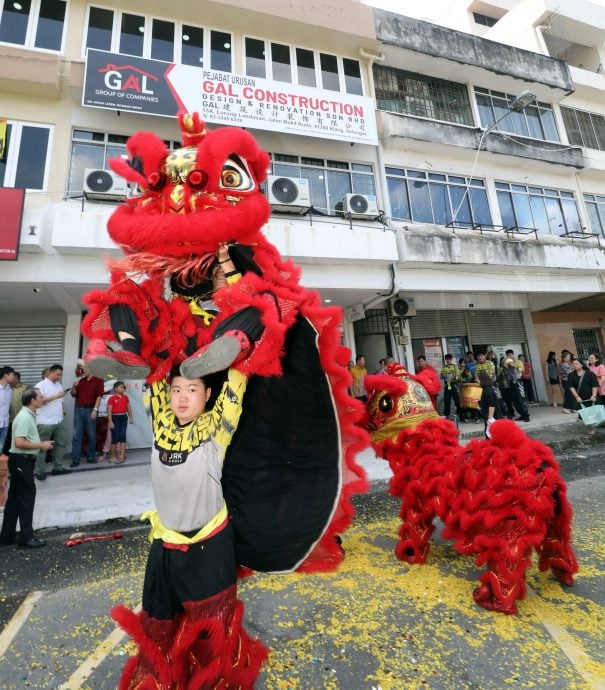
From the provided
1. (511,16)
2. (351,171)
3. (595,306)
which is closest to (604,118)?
(511,16)

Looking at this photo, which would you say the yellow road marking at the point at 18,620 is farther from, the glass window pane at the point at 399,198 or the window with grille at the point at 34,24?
the window with grille at the point at 34,24

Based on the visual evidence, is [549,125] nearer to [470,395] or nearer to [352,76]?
[352,76]

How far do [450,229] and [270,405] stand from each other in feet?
31.1

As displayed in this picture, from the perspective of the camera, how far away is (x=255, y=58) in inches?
352

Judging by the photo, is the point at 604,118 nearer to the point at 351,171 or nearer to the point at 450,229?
the point at 450,229

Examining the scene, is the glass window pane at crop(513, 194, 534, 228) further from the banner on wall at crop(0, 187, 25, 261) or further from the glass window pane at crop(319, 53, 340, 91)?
the banner on wall at crop(0, 187, 25, 261)

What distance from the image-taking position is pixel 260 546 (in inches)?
62.3

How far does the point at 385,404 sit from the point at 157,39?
9.95 meters

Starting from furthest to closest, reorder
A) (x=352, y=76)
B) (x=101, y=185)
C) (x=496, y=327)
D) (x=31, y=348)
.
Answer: (x=496, y=327) < (x=352, y=76) < (x=31, y=348) < (x=101, y=185)

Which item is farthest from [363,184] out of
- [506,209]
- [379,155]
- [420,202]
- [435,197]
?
[506,209]

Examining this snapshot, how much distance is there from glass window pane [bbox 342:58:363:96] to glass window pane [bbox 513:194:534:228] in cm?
541

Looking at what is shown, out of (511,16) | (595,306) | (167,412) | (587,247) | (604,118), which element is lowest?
(167,412)

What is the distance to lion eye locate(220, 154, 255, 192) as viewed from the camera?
1.66 metres

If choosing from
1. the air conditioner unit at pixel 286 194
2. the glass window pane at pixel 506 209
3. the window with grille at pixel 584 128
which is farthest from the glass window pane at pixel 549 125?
the air conditioner unit at pixel 286 194
